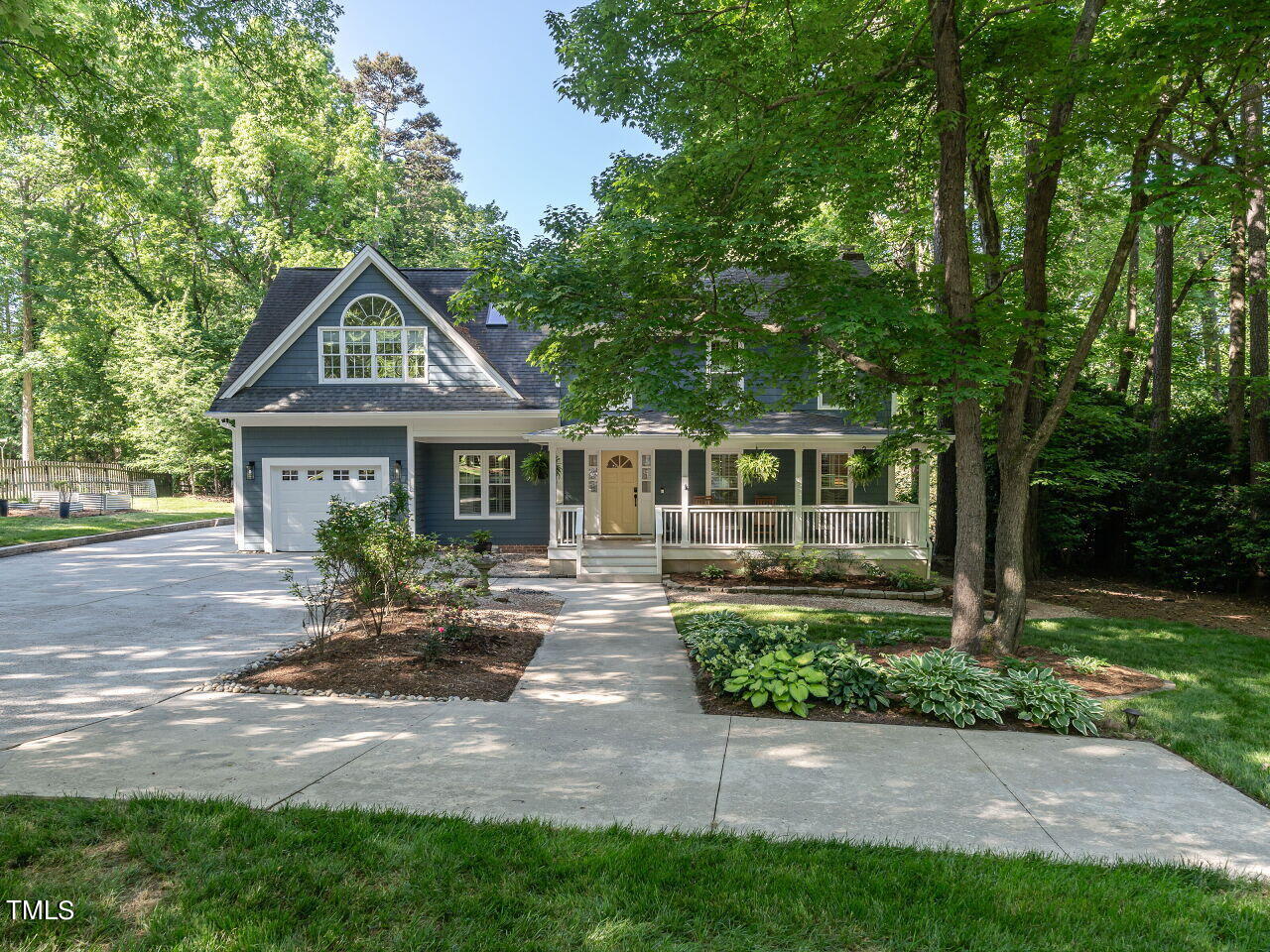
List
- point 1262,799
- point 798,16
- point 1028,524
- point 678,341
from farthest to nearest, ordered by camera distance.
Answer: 1. point 1028,524
2. point 798,16
3. point 678,341
4. point 1262,799

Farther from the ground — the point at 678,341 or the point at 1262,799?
the point at 678,341

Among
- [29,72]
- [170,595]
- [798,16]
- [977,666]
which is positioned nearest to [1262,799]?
[977,666]

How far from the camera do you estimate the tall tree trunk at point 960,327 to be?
6.45 meters

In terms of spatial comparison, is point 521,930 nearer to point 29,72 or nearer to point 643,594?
point 643,594

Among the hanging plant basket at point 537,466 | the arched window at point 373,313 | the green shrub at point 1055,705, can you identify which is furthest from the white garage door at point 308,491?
the green shrub at point 1055,705

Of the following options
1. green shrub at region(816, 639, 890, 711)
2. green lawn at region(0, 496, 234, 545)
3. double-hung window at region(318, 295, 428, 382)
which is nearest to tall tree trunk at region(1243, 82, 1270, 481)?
green shrub at region(816, 639, 890, 711)

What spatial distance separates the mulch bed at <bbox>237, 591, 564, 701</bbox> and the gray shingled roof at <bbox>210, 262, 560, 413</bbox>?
7222 millimetres

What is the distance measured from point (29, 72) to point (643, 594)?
10463 mm

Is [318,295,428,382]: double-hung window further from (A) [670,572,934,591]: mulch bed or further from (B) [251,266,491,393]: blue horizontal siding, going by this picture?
(A) [670,572,934,591]: mulch bed

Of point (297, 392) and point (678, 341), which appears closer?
point (678, 341)

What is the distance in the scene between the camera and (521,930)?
Result: 261 centimetres

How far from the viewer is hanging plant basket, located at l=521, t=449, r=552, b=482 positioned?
14445 mm

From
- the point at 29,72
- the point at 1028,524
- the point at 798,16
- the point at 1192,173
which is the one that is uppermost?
the point at 798,16

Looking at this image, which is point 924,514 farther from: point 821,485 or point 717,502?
point 717,502
